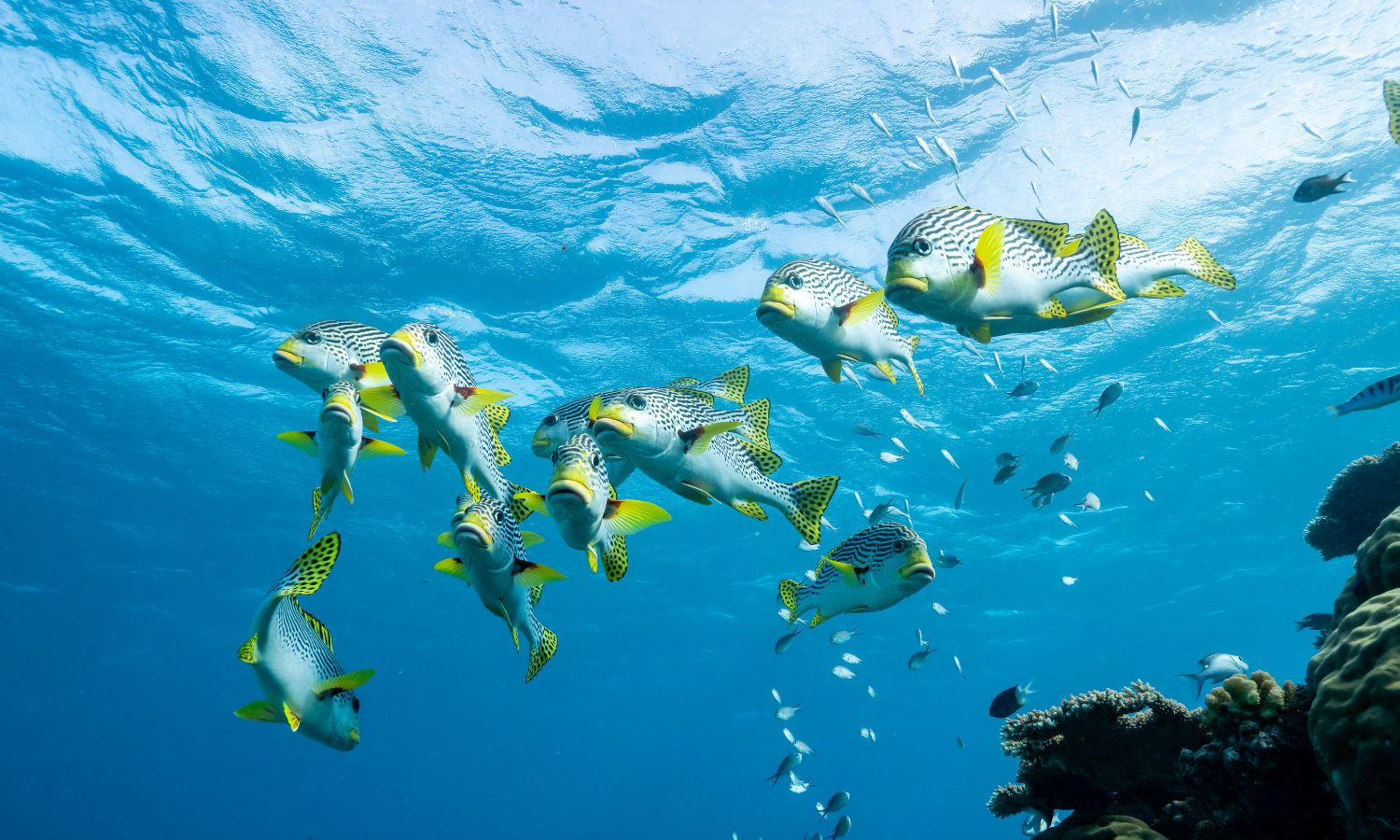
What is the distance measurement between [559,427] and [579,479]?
5.00ft

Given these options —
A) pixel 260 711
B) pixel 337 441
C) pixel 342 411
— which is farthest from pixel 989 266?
pixel 260 711

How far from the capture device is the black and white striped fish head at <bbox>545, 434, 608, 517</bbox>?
9.01 ft

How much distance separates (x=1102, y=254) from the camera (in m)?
2.83

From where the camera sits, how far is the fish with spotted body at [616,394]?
3.71 metres

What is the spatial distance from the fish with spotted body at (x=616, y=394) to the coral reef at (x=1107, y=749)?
106 inches

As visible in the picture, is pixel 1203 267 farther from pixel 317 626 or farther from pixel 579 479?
pixel 317 626

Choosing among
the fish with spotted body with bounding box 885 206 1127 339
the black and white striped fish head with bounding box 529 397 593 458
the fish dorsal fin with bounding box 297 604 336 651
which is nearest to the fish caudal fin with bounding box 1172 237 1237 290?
the fish with spotted body with bounding box 885 206 1127 339

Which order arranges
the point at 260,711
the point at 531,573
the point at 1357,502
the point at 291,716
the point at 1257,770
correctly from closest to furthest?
the point at 1257,770, the point at 531,573, the point at 291,716, the point at 260,711, the point at 1357,502

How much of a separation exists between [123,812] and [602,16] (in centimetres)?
16276

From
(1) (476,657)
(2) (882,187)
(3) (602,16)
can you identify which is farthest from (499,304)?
(1) (476,657)

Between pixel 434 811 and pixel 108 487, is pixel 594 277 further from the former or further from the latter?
pixel 434 811

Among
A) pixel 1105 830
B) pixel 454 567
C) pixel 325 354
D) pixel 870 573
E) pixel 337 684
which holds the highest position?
pixel 325 354

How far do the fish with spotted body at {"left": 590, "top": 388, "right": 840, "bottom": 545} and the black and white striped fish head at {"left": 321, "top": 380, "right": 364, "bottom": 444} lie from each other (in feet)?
3.84

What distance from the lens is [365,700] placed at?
59594 millimetres
